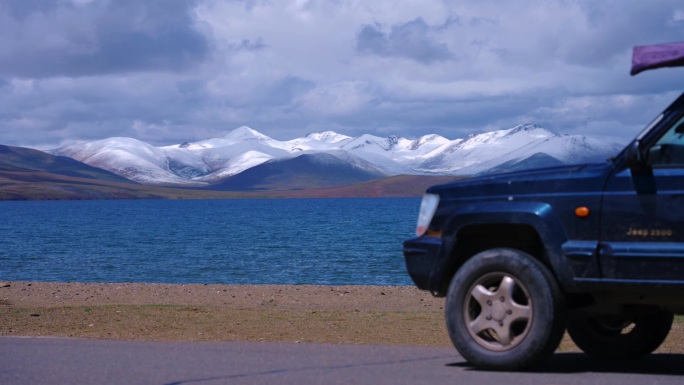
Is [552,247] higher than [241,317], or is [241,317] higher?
[552,247]

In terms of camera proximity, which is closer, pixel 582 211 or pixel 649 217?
pixel 649 217

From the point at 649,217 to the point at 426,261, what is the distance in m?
1.83

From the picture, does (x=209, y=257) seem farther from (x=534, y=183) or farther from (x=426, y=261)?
(x=534, y=183)

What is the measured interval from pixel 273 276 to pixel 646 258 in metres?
28.4

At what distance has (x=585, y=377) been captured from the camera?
773 centimetres

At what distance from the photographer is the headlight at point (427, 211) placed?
8.34m

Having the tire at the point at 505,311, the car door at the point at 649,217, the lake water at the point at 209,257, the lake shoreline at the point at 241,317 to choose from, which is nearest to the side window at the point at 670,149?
the car door at the point at 649,217

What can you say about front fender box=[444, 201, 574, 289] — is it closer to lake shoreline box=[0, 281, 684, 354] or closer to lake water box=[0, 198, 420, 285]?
lake shoreline box=[0, 281, 684, 354]

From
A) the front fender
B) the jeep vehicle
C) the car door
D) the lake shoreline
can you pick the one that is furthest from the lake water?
the car door

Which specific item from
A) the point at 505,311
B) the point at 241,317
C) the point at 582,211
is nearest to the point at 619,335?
the point at 505,311

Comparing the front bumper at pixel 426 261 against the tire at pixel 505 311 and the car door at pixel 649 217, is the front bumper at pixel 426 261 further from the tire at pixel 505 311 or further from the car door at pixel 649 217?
the car door at pixel 649 217

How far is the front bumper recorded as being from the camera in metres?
8.21

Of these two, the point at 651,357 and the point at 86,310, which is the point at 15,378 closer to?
the point at 651,357

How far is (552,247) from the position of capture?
767 centimetres
